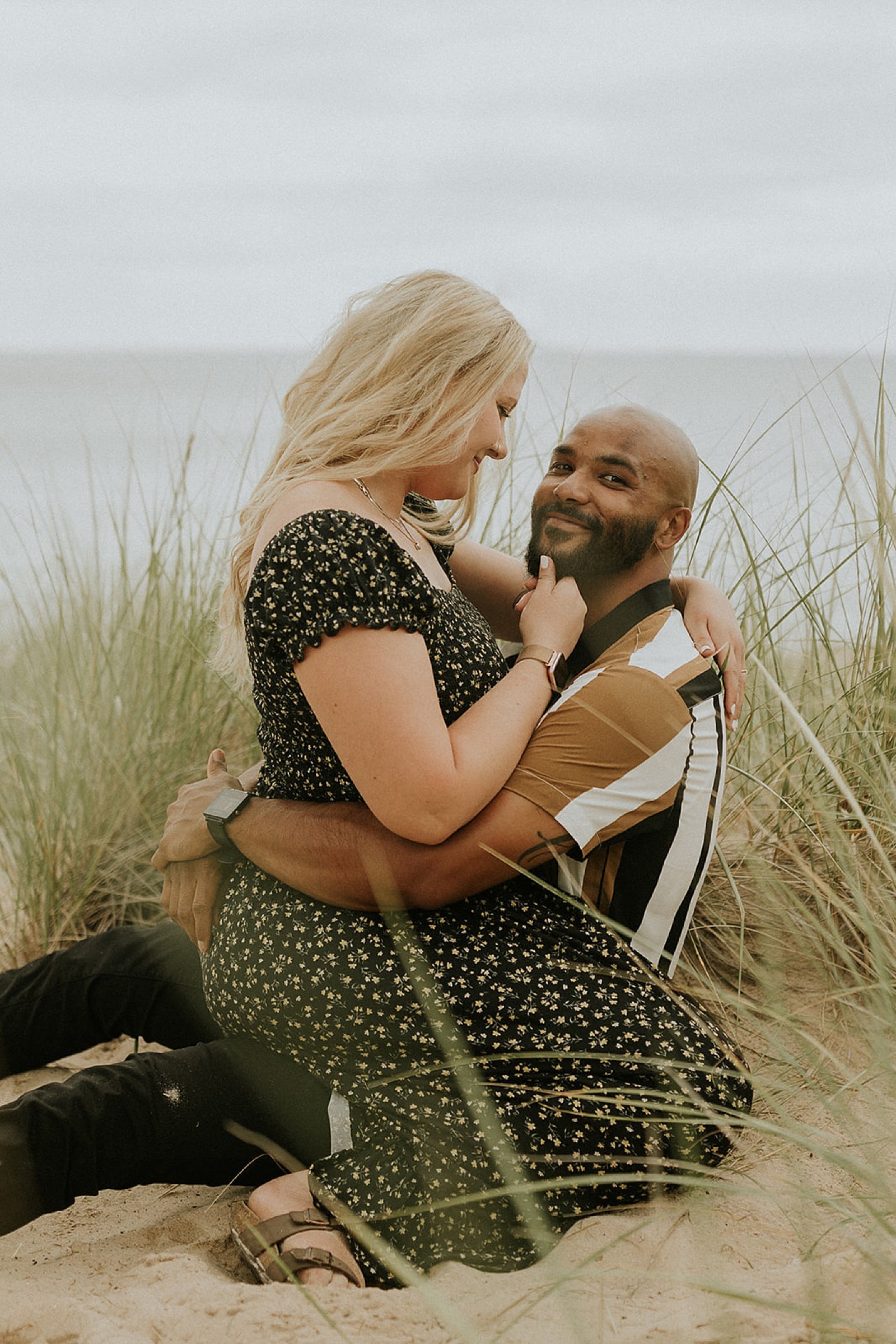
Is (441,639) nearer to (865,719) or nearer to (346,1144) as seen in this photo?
(346,1144)

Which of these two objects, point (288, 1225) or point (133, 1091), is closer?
point (288, 1225)

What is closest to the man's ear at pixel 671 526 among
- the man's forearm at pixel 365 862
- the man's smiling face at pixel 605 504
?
the man's smiling face at pixel 605 504

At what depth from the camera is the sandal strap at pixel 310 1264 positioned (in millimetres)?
1952

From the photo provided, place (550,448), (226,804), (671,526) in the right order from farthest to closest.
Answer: (550,448), (671,526), (226,804)

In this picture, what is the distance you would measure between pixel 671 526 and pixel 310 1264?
1684mm

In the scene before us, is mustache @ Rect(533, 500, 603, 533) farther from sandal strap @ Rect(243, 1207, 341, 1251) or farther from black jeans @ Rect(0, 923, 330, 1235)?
sandal strap @ Rect(243, 1207, 341, 1251)

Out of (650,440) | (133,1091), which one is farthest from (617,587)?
(133,1091)

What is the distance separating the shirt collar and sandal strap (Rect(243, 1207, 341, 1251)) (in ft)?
3.93

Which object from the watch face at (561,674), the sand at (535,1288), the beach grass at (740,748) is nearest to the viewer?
the sand at (535,1288)

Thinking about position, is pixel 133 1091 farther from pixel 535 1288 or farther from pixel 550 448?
pixel 550 448

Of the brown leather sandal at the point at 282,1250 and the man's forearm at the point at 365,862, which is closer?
the brown leather sandal at the point at 282,1250

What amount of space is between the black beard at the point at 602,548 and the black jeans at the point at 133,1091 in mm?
1207

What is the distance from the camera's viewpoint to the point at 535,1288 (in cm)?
160

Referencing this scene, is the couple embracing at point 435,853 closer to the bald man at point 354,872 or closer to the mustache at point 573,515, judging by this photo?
the bald man at point 354,872
